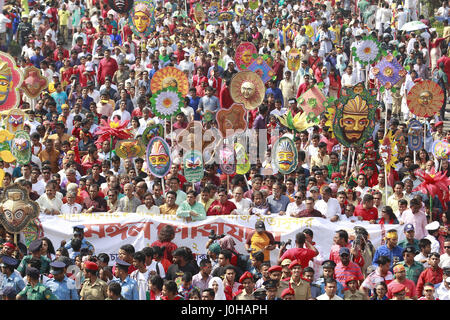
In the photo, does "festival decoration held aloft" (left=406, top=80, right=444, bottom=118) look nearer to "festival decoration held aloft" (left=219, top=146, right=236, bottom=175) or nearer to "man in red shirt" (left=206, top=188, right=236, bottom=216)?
"festival decoration held aloft" (left=219, top=146, right=236, bottom=175)

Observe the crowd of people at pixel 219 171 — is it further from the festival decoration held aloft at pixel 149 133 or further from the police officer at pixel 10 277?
the festival decoration held aloft at pixel 149 133

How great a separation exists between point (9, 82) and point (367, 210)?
21.2 feet

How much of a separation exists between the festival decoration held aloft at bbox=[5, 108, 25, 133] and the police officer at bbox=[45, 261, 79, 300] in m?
5.71

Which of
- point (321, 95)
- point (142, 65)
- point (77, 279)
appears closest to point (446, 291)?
point (77, 279)

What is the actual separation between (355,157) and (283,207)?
2725 mm

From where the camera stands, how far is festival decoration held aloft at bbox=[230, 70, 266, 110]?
17.8m

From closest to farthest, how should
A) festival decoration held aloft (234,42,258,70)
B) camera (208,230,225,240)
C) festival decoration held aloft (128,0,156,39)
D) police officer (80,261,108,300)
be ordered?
police officer (80,261,108,300) → camera (208,230,225,240) → festival decoration held aloft (234,42,258,70) → festival decoration held aloft (128,0,156,39)

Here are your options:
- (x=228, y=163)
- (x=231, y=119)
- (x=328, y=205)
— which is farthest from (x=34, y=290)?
(x=231, y=119)

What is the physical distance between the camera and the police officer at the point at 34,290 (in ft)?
37.2

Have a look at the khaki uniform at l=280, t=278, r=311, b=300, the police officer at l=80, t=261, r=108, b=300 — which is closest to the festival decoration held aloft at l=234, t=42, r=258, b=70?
the khaki uniform at l=280, t=278, r=311, b=300

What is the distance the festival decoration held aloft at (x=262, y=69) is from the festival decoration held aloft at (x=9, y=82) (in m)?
4.93

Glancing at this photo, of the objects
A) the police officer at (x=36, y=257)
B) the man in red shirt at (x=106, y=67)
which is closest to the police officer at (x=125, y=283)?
the police officer at (x=36, y=257)

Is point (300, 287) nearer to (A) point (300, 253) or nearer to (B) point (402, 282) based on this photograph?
(A) point (300, 253)
